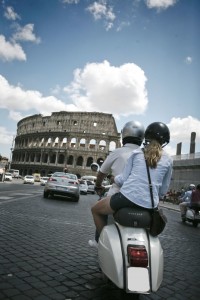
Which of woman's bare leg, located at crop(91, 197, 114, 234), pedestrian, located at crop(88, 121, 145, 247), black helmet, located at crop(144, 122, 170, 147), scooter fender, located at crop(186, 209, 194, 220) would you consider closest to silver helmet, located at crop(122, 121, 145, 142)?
pedestrian, located at crop(88, 121, 145, 247)

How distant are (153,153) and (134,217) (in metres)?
0.60

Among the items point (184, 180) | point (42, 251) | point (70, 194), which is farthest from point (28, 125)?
point (42, 251)

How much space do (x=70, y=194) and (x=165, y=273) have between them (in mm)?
11449

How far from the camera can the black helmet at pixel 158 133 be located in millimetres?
3021

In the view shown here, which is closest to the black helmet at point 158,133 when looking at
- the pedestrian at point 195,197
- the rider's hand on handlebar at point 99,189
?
the rider's hand on handlebar at point 99,189

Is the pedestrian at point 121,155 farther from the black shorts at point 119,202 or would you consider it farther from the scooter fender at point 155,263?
the scooter fender at point 155,263

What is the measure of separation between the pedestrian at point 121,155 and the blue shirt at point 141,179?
1.29 feet

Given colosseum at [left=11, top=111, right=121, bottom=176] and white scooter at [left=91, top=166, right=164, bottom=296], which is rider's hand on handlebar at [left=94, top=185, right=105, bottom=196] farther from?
colosseum at [left=11, top=111, right=121, bottom=176]

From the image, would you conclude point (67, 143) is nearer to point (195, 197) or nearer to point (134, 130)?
point (195, 197)

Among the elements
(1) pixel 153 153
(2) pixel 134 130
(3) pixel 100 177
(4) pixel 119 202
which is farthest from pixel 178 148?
(4) pixel 119 202

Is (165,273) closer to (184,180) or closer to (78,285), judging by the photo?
(78,285)

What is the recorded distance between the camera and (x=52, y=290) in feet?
9.68

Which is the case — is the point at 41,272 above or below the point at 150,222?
below

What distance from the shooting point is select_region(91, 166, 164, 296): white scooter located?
7.98 feet
